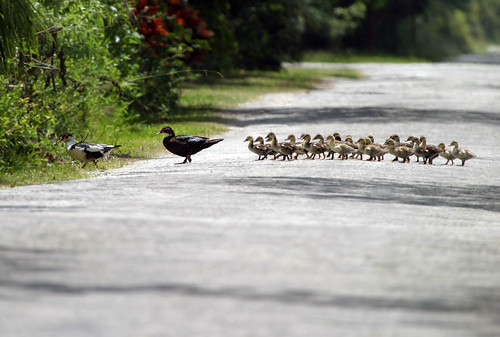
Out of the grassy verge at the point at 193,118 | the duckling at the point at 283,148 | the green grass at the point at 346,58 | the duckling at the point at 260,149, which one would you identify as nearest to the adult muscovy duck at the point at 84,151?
the grassy verge at the point at 193,118

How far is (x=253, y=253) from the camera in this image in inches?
352

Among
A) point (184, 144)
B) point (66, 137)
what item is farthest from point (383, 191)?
point (66, 137)

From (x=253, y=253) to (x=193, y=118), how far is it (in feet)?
61.7

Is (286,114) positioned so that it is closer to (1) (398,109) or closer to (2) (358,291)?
(1) (398,109)

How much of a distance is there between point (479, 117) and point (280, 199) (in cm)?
1813

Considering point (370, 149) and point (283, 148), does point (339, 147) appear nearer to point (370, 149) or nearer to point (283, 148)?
point (370, 149)

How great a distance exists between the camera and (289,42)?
1998 inches

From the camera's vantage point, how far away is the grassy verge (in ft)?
51.5

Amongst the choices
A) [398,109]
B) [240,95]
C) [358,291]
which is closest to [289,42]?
[240,95]

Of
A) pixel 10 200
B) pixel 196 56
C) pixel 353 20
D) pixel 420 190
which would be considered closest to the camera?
pixel 10 200

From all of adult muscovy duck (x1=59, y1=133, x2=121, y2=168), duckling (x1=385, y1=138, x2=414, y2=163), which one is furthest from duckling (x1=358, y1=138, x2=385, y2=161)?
adult muscovy duck (x1=59, y1=133, x2=121, y2=168)

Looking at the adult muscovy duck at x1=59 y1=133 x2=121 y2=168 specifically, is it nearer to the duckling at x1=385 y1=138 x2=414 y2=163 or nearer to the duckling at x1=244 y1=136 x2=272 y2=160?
the duckling at x1=244 y1=136 x2=272 y2=160

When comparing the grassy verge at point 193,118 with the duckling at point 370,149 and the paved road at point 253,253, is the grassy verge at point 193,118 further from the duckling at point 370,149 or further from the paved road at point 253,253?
the duckling at point 370,149

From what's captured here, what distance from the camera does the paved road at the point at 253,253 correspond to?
7.09 m
